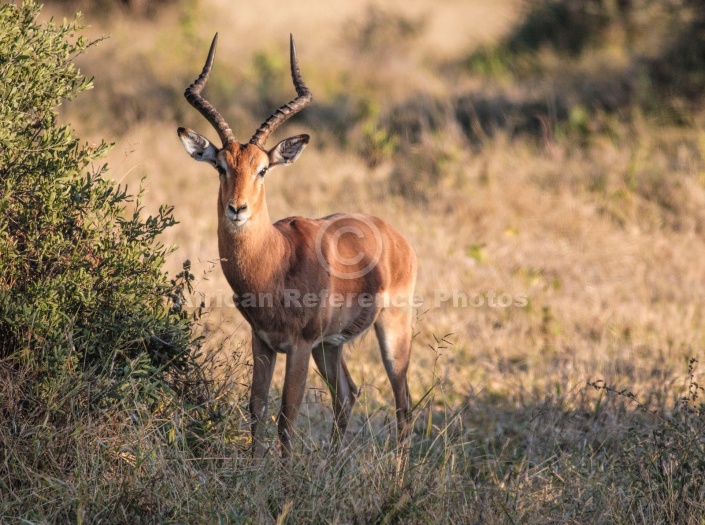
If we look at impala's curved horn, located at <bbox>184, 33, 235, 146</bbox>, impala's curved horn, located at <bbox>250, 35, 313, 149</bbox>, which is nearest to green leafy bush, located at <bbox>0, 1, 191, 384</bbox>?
impala's curved horn, located at <bbox>184, 33, 235, 146</bbox>

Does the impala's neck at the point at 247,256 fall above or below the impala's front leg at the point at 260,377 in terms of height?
above

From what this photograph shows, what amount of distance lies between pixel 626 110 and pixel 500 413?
7.37 m

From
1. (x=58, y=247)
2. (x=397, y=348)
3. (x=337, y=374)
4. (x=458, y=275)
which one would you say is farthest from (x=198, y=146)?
(x=458, y=275)

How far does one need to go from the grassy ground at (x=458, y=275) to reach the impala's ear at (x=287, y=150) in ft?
2.85

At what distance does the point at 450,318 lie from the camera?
305 inches

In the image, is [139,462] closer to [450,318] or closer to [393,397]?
[393,397]

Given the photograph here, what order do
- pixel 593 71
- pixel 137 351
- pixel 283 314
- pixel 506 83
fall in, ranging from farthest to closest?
pixel 506 83 → pixel 593 71 → pixel 283 314 → pixel 137 351

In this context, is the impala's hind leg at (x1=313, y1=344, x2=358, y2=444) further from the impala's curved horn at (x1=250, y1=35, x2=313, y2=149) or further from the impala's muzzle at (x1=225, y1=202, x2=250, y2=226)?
the impala's curved horn at (x1=250, y1=35, x2=313, y2=149)

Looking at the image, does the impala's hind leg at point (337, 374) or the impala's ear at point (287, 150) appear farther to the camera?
the impala's hind leg at point (337, 374)

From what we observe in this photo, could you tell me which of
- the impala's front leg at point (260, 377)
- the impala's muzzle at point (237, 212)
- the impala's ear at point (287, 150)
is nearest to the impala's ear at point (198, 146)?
the impala's ear at point (287, 150)

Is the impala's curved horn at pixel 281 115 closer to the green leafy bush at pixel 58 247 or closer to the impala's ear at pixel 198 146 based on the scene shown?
the impala's ear at pixel 198 146

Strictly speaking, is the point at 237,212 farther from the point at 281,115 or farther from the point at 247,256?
the point at 281,115

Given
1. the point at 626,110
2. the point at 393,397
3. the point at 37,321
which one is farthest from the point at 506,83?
the point at 37,321

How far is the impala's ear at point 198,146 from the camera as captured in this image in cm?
525
